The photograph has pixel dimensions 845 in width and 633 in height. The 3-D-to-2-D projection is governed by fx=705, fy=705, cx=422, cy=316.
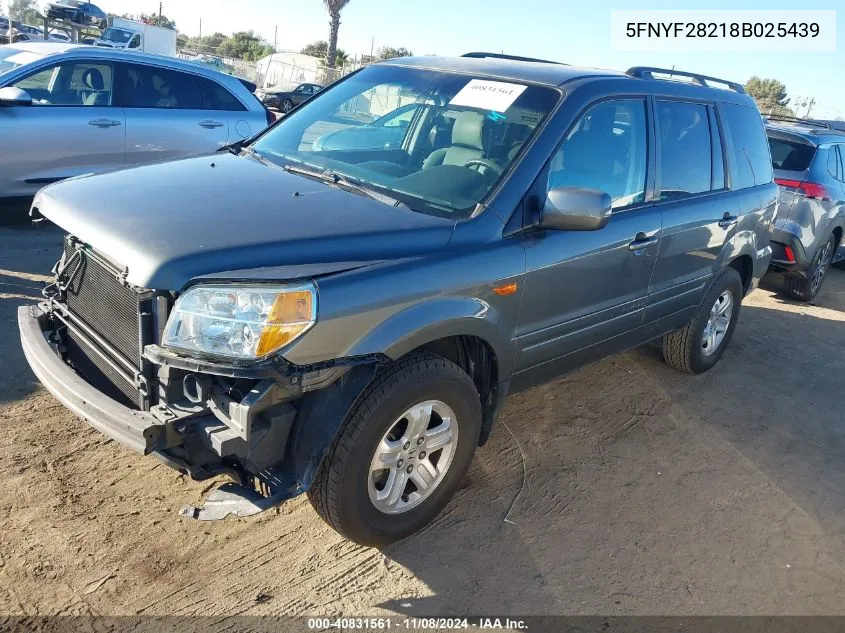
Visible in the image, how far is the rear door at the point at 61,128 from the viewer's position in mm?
6102

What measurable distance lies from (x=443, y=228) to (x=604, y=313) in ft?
4.22

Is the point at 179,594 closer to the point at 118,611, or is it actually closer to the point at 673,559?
the point at 118,611

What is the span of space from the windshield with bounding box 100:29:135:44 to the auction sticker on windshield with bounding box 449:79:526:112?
23527 mm

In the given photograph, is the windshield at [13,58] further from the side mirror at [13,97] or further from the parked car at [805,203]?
the parked car at [805,203]

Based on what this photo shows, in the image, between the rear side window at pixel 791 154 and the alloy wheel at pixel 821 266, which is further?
the alloy wheel at pixel 821 266

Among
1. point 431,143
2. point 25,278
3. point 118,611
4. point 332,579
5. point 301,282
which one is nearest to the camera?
point 301,282

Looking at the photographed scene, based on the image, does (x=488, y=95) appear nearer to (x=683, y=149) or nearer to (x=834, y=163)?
(x=683, y=149)

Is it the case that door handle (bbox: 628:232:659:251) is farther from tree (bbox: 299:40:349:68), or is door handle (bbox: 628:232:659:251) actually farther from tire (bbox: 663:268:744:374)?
tree (bbox: 299:40:349:68)

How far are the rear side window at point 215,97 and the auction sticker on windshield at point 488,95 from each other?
455cm

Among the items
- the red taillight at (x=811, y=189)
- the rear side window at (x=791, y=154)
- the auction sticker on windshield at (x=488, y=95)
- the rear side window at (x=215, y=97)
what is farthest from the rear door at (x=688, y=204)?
the rear side window at (x=215, y=97)

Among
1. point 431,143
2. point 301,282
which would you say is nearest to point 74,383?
point 301,282

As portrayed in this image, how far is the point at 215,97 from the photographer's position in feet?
24.0

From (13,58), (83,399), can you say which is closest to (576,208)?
(83,399)

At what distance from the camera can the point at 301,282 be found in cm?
234
